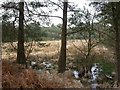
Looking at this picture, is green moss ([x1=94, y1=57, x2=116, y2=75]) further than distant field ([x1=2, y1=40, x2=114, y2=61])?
Yes

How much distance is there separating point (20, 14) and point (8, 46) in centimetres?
205

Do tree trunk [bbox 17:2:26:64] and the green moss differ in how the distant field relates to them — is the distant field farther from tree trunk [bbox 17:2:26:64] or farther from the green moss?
tree trunk [bbox 17:2:26:64]

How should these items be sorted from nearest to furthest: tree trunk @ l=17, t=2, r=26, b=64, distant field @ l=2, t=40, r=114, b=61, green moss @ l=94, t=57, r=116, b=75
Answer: tree trunk @ l=17, t=2, r=26, b=64 → distant field @ l=2, t=40, r=114, b=61 → green moss @ l=94, t=57, r=116, b=75

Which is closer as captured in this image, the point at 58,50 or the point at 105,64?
the point at 105,64

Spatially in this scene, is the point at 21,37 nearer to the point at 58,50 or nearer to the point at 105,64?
the point at 105,64

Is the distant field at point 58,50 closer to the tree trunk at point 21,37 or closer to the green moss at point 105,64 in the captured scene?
the green moss at point 105,64

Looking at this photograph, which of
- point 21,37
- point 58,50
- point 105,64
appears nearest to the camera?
point 21,37

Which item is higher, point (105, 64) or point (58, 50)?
point (58, 50)

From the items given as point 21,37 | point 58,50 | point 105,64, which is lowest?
point 105,64

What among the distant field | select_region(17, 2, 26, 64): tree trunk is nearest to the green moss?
the distant field

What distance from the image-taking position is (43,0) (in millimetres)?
9094

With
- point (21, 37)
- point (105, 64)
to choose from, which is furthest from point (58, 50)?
point (21, 37)

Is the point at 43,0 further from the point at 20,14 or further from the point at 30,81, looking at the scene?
the point at 30,81

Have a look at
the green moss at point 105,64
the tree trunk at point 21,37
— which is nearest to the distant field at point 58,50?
the green moss at point 105,64
